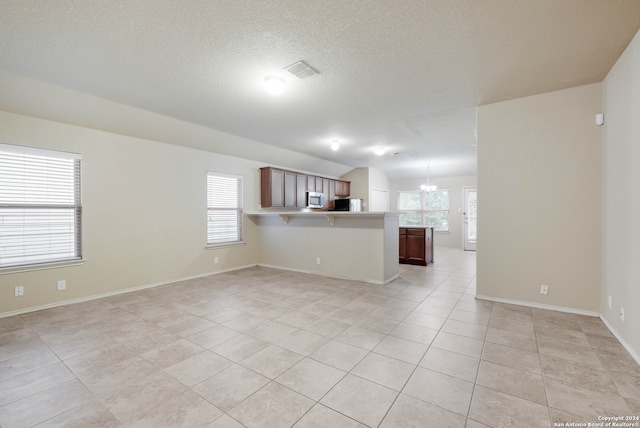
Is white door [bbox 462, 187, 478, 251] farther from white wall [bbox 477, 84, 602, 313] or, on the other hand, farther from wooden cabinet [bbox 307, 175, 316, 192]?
white wall [bbox 477, 84, 602, 313]

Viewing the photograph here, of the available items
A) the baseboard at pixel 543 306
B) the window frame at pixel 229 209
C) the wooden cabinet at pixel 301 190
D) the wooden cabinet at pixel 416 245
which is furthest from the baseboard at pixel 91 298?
the baseboard at pixel 543 306

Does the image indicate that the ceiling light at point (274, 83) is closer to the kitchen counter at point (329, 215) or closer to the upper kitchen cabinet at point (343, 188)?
the kitchen counter at point (329, 215)

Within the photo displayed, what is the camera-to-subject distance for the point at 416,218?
10.1 m

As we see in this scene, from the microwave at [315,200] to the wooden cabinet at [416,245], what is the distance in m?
2.41

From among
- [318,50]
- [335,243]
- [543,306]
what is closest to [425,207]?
[335,243]

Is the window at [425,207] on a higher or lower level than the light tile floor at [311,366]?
higher

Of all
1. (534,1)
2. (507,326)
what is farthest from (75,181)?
(507,326)

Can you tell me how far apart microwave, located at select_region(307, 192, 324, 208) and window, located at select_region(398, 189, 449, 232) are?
3676 mm

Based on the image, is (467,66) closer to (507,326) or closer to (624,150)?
(624,150)

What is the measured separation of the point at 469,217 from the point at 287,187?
6253mm

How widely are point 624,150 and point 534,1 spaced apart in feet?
5.61

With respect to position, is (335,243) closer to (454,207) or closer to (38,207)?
(38,207)

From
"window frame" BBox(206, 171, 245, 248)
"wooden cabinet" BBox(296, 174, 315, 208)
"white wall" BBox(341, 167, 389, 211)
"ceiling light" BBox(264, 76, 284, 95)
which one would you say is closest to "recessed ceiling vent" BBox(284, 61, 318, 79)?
"ceiling light" BBox(264, 76, 284, 95)

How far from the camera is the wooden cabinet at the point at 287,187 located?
651cm
